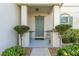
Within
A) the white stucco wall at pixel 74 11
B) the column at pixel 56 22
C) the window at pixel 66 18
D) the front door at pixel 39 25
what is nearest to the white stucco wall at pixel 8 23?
the column at pixel 56 22

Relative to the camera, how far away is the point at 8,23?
10.5 meters

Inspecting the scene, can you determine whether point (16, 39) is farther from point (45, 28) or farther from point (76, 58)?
point (76, 58)

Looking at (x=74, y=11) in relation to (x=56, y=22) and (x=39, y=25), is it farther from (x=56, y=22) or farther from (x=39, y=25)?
(x=56, y=22)

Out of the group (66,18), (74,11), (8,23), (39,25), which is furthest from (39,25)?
(8,23)

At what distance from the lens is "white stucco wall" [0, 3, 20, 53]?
10066mm

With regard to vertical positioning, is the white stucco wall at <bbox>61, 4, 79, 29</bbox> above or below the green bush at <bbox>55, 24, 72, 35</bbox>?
above

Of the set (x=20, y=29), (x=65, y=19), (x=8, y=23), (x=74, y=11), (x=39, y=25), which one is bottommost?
(x=20, y=29)

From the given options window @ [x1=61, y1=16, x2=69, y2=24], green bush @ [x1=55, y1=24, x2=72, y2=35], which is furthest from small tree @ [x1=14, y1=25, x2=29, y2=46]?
window @ [x1=61, y1=16, x2=69, y2=24]

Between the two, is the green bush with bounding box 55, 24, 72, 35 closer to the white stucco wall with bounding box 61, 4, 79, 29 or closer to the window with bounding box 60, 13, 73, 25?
the white stucco wall with bounding box 61, 4, 79, 29

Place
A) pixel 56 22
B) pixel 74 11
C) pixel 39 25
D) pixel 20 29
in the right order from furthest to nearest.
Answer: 1. pixel 39 25
2. pixel 74 11
3. pixel 56 22
4. pixel 20 29

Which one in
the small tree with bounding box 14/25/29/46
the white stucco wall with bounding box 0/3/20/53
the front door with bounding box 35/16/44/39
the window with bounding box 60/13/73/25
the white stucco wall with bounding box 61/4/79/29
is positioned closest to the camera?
the white stucco wall with bounding box 0/3/20/53

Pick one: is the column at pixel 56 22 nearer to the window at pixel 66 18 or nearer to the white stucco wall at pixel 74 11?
the white stucco wall at pixel 74 11

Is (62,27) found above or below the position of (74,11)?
below

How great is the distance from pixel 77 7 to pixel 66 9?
1.01 metres
